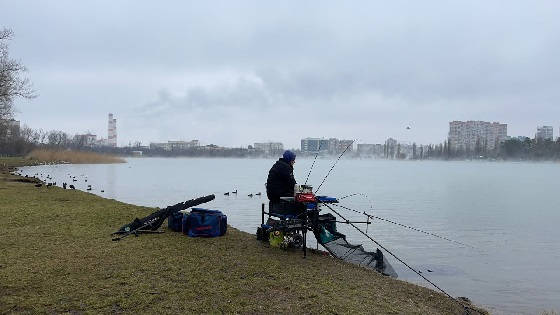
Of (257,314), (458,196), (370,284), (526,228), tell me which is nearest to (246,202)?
(526,228)

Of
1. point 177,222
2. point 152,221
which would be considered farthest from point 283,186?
point 152,221

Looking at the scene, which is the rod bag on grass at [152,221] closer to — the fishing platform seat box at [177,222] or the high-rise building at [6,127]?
the fishing platform seat box at [177,222]

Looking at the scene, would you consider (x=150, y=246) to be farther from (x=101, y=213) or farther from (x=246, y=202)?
(x=246, y=202)

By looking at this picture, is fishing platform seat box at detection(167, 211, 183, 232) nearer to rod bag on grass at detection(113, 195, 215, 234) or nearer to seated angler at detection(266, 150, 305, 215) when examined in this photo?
rod bag on grass at detection(113, 195, 215, 234)

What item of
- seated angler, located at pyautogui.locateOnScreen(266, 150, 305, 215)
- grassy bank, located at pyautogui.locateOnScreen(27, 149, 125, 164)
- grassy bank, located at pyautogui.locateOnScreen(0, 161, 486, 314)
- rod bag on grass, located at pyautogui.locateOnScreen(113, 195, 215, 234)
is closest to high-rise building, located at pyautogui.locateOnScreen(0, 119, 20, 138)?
grassy bank, located at pyautogui.locateOnScreen(27, 149, 125, 164)

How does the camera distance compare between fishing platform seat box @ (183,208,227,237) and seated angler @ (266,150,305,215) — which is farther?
fishing platform seat box @ (183,208,227,237)

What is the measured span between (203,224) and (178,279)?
125 inches

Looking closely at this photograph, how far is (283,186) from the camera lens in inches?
366

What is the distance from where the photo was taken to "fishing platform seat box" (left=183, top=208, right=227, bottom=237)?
9.77 m

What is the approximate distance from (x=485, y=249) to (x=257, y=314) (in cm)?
1193

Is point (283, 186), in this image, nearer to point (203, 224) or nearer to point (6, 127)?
point (203, 224)

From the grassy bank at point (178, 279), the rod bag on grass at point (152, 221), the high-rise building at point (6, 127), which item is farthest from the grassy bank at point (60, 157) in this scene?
the grassy bank at point (178, 279)

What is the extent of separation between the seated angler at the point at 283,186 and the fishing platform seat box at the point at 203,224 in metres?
1.32

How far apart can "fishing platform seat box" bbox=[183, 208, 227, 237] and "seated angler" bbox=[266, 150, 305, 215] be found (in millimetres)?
1317
